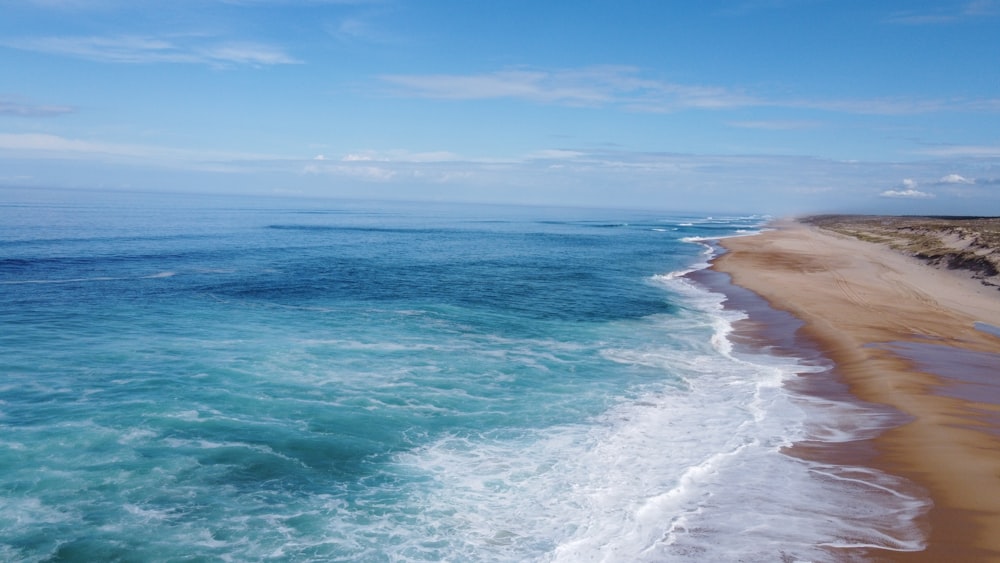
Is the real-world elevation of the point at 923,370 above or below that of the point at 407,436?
above

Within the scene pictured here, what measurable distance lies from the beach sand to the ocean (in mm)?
737

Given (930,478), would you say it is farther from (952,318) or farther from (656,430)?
(952,318)

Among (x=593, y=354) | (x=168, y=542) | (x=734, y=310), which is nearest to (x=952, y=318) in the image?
(x=734, y=310)

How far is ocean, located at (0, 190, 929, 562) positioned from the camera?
33.4 feet

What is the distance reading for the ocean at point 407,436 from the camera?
10172mm

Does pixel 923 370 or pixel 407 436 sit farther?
pixel 923 370

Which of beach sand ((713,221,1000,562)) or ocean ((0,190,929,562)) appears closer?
ocean ((0,190,929,562))

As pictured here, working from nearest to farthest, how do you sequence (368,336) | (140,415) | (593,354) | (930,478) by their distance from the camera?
(930,478)
(140,415)
(593,354)
(368,336)

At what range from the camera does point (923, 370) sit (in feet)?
63.9

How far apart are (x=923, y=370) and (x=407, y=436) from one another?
54.5ft

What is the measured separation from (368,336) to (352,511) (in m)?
13.3

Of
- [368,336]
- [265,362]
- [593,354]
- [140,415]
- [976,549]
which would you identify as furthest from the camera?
[368,336]

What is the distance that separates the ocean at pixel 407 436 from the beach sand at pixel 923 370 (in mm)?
737

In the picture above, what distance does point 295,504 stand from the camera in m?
11.3
